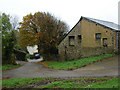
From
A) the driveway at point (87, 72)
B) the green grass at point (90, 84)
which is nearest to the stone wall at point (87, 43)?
the driveway at point (87, 72)

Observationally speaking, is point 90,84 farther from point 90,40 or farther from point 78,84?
point 90,40

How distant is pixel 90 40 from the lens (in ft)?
54.0

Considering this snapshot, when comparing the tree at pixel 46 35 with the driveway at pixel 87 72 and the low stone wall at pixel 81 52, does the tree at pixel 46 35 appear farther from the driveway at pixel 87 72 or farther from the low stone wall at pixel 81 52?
the driveway at pixel 87 72

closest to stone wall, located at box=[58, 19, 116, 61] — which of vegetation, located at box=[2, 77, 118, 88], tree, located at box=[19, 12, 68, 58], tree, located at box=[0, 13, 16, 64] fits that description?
tree, located at box=[19, 12, 68, 58]

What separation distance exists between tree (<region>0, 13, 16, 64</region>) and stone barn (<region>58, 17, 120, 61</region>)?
27.2 ft

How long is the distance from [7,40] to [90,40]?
38.9ft

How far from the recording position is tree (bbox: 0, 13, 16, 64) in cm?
1592

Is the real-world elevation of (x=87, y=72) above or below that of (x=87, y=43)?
below

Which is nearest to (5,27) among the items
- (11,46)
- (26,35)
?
(11,46)

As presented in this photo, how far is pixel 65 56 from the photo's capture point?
20.6 m

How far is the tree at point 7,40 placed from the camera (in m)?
15.9

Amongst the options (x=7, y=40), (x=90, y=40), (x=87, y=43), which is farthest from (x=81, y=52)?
(x=7, y=40)

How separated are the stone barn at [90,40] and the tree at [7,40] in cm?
829

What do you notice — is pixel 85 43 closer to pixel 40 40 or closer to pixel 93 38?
pixel 93 38
